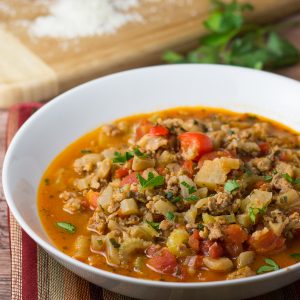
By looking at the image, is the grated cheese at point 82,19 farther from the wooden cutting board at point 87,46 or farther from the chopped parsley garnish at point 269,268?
the chopped parsley garnish at point 269,268

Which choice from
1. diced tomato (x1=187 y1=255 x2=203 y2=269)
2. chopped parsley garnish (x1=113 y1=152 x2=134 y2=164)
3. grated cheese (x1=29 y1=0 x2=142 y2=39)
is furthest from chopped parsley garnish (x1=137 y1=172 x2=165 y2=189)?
grated cheese (x1=29 y1=0 x2=142 y2=39)

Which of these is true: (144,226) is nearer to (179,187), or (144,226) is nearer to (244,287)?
(179,187)

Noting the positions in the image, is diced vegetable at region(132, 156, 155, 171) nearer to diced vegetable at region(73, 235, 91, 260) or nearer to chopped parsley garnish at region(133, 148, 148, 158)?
chopped parsley garnish at region(133, 148, 148, 158)

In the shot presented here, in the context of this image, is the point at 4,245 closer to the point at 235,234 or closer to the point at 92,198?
the point at 92,198

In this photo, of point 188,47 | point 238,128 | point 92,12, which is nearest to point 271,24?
point 188,47

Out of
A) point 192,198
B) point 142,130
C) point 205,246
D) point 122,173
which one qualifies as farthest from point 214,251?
point 142,130

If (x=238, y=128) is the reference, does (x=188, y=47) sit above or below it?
below
